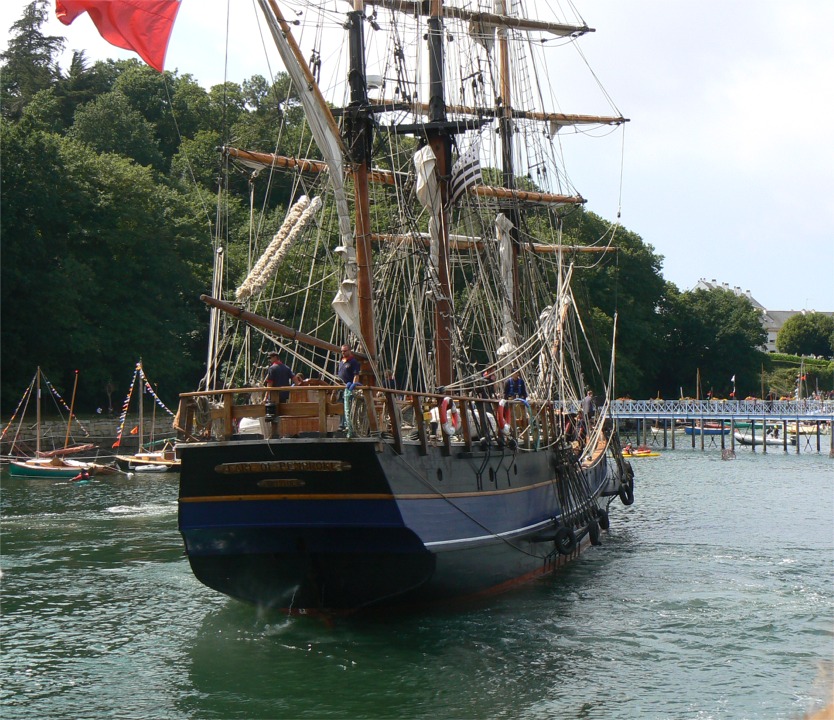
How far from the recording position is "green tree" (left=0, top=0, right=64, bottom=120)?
92662 mm

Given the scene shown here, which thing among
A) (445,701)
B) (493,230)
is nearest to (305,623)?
(445,701)

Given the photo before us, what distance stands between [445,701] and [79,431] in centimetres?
4727

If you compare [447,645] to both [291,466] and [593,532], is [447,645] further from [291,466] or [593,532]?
[593,532]

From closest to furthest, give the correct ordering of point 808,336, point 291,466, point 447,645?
point 291,466 → point 447,645 → point 808,336

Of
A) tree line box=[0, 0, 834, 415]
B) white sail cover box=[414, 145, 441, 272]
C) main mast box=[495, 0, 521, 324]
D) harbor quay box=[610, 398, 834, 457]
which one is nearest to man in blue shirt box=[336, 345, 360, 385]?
white sail cover box=[414, 145, 441, 272]

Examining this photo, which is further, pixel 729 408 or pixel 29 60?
pixel 29 60

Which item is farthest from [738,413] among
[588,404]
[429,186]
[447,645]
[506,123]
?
[447,645]

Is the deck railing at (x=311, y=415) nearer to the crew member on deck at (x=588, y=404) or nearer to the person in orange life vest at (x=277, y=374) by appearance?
the person in orange life vest at (x=277, y=374)

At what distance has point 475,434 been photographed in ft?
64.3

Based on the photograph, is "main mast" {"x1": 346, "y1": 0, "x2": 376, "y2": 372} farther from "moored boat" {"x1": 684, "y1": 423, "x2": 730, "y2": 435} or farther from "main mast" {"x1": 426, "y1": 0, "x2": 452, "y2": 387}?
"moored boat" {"x1": 684, "y1": 423, "x2": 730, "y2": 435}

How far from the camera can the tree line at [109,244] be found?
58594 millimetres

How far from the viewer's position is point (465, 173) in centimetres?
2634

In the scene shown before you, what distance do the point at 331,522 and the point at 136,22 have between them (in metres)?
7.47

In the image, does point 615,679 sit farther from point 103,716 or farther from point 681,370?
point 681,370
